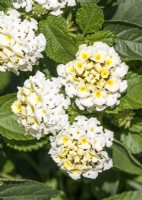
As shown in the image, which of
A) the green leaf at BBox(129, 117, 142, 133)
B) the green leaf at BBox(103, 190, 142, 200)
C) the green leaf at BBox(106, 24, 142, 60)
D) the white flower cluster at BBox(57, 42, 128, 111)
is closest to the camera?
the white flower cluster at BBox(57, 42, 128, 111)

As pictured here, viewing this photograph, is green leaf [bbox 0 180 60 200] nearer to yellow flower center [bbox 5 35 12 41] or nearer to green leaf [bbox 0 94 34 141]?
green leaf [bbox 0 94 34 141]

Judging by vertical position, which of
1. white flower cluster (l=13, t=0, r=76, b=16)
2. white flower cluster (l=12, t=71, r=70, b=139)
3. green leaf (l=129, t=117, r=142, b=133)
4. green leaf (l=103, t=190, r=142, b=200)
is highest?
white flower cluster (l=13, t=0, r=76, b=16)

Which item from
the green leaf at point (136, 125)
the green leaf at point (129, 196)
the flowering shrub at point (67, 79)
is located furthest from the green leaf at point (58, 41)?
the green leaf at point (129, 196)

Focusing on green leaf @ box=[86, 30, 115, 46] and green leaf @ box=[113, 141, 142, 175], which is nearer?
green leaf @ box=[86, 30, 115, 46]

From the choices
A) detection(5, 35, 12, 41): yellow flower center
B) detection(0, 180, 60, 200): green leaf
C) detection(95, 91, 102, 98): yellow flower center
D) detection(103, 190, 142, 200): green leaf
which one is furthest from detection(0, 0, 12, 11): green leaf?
detection(103, 190, 142, 200): green leaf

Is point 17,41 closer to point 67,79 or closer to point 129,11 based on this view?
point 67,79

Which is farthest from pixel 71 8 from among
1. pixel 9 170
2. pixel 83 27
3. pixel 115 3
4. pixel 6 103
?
pixel 9 170
